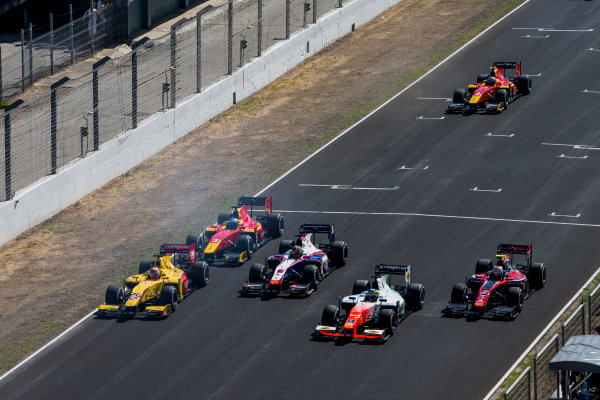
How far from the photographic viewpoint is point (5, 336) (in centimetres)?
2972

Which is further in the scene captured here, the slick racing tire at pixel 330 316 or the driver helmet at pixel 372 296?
the driver helmet at pixel 372 296

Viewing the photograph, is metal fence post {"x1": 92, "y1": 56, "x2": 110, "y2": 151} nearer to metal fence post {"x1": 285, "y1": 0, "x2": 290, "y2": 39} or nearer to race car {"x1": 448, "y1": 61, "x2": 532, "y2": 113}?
metal fence post {"x1": 285, "y1": 0, "x2": 290, "y2": 39}

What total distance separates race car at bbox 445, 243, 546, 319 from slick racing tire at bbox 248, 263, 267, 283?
4921mm

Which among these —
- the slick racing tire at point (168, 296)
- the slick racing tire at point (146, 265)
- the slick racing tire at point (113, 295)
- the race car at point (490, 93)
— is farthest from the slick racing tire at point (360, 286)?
the race car at point (490, 93)

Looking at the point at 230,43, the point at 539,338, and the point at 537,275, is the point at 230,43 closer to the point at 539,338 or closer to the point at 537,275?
the point at 537,275

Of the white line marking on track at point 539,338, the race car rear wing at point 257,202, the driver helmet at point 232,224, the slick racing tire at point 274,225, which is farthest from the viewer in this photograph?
the race car rear wing at point 257,202

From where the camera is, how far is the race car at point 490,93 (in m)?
43.9

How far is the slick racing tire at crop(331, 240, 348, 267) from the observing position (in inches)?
1264

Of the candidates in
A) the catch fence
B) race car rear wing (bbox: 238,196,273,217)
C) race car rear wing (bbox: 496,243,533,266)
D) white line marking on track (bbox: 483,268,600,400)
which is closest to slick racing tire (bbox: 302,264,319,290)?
race car rear wing (bbox: 238,196,273,217)

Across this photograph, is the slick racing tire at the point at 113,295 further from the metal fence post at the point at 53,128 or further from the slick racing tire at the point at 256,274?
the metal fence post at the point at 53,128

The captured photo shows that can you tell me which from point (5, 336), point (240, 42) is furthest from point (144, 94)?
point (5, 336)

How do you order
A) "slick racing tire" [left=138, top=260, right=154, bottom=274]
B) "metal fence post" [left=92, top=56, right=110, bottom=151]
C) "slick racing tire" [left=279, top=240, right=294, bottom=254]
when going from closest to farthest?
"slick racing tire" [left=138, top=260, right=154, bottom=274] → "slick racing tire" [left=279, top=240, right=294, bottom=254] → "metal fence post" [left=92, top=56, right=110, bottom=151]

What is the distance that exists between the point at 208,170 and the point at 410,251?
1024 centimetres

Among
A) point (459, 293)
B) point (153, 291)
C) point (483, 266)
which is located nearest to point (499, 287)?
point (483, 266)
